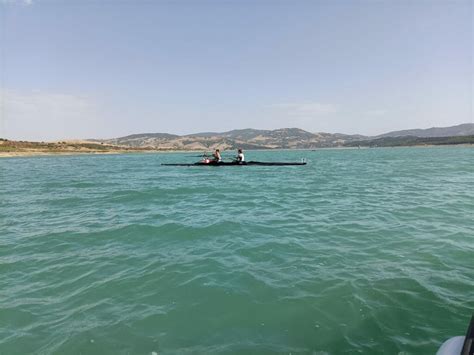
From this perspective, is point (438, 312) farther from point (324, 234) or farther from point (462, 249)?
point (324, 234)

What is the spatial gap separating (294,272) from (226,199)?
41.7 ft

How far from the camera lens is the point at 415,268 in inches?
333


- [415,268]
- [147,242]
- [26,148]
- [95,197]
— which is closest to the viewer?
[415,268]

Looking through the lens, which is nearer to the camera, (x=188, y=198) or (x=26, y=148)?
(x=188, y=198)

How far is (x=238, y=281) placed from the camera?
321 inches

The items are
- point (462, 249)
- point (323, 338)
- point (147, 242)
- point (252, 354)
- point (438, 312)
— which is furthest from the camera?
point (147, 242)

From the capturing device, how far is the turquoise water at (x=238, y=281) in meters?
5.82

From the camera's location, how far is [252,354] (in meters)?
5.34

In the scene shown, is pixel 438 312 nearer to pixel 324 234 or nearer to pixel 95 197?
pixel 324 234

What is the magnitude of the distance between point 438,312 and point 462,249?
4824 millimetres

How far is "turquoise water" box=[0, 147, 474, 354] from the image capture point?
5816 millimetres

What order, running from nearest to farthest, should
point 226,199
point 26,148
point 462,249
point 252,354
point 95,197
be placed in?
point 252,354
point 462,249
point 226,199
point 95,197
point 26,148

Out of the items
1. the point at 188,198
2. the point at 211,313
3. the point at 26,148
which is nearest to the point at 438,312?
the point at 211,313

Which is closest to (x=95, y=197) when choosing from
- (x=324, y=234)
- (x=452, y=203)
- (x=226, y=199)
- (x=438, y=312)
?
(x=226, y=199)
